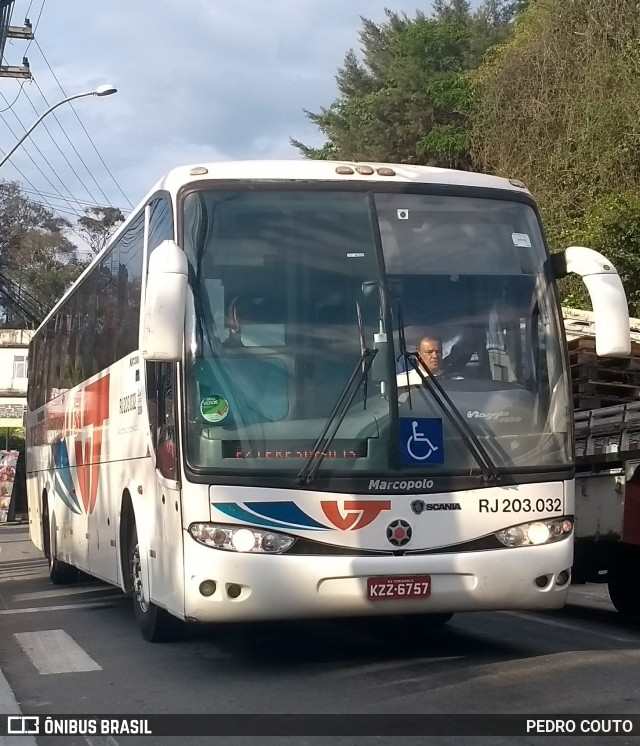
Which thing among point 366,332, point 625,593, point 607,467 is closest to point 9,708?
point 366,332

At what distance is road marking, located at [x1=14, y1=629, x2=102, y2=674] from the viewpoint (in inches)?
330

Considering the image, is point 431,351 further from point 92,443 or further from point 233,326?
point 92,443

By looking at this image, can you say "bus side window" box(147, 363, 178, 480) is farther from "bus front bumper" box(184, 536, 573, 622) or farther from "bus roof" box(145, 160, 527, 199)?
"bus roof" box(145, 160, 527, 199)

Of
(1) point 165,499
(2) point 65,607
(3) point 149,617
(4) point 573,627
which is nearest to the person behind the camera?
(1) point 165,499

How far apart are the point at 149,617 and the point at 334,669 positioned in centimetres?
197

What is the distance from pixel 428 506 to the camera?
7.43 meters

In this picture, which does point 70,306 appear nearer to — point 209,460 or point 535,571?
point 209,460

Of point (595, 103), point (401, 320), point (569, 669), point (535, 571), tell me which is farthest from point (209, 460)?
point (595, 103)

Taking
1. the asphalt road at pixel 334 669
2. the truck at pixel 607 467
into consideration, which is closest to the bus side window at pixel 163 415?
the asphalt road at pixel 334 669

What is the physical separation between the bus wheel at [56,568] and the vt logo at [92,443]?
2920 millimetres

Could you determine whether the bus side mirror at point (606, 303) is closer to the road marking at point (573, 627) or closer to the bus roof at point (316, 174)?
the bus roof at point (316, 174)

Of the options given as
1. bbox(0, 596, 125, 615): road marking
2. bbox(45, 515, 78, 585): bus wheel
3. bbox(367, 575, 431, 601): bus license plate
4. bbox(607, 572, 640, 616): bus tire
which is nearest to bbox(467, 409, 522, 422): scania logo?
bbox(367, 575, 431, 601): bus license plate

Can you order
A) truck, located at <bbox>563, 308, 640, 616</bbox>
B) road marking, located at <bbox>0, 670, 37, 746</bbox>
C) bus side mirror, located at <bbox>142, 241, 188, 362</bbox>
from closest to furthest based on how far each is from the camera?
road marking, located at <bbox>0, 670, 37, 746</bbox> → bus side mirror, located at <bbox>142, 241, 188, 362</bbox> → truck, located at <bbox>563, 308, 640, 616</bbox>

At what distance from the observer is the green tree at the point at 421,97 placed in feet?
120
